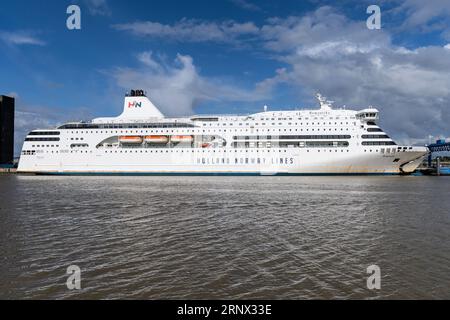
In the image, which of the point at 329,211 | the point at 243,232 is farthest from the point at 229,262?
the point at 329,211

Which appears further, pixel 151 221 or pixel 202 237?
pixel 151 221

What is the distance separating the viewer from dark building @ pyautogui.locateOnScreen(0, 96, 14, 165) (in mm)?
134625

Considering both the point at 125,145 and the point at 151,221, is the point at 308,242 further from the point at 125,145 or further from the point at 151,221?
the point at 125,145

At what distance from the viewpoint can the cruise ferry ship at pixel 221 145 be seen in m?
51.3

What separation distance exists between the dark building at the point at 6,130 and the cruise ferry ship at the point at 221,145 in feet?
294

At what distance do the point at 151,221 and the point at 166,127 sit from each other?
45076mm

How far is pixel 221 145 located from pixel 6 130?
121 metres

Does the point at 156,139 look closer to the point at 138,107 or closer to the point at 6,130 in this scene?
the point at 138,107

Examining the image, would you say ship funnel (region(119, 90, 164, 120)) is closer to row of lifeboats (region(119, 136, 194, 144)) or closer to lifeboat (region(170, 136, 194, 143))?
row of lifeboats (region(119, 136, 194, 144))

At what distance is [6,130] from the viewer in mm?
137625

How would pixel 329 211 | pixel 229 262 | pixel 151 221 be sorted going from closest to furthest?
pixel 229 262, pixel 151 221, pixel 329 211

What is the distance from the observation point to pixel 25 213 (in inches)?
659
